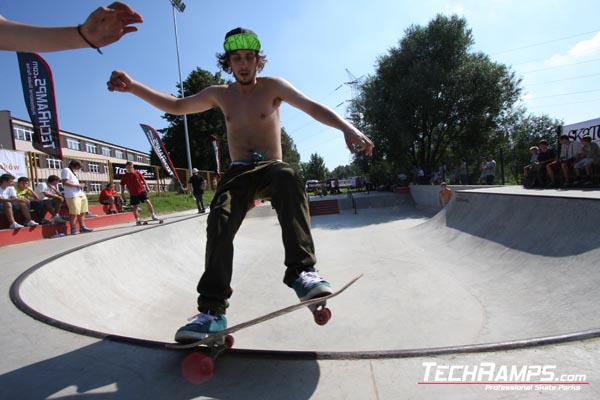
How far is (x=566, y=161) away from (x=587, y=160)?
620 mm

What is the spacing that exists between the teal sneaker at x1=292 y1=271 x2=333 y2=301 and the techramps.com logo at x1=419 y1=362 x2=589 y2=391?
0.64 metres

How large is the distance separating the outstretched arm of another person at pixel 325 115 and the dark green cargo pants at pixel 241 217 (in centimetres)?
46

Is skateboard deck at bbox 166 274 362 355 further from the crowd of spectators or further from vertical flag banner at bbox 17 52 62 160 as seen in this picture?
vertical flag banner at bbox 17 52 62 160

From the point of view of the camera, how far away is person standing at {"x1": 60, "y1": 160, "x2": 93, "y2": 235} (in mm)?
7434

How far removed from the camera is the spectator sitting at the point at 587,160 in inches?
316

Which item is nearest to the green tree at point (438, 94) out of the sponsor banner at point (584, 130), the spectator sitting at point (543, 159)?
the sponsor banner at point (584, 130)

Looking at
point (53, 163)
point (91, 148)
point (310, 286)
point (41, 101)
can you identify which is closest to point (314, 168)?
point (91, 148)

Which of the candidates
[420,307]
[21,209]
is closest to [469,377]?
[420,307]

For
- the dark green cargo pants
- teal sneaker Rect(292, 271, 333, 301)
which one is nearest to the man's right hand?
the dark green cargo pants

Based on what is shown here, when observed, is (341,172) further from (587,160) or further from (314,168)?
(587,160)

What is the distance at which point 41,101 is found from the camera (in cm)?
1057

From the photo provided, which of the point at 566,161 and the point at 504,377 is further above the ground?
the point at 566,161

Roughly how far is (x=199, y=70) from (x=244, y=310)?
38945mm

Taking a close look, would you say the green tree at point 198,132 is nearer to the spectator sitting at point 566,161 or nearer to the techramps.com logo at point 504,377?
the spectator sitting at point 566,161
